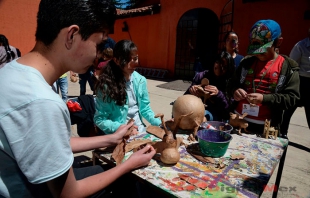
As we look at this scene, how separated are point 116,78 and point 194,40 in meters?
7.20

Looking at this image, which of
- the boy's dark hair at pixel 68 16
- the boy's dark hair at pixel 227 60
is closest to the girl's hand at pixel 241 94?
the boy's dark hair at pixel 227 60

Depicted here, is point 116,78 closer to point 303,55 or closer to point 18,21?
point 303,55

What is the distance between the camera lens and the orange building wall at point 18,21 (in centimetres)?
598

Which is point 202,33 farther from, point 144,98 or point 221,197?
point 221,197

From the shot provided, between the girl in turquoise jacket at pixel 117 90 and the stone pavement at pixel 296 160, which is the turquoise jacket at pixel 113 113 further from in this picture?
the stone pavement at pixel 296 160

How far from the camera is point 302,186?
2.43 metres

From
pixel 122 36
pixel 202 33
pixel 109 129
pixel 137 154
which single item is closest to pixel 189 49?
pixel 202 33

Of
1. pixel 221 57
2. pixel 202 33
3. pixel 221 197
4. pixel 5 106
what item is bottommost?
pixel 221 197

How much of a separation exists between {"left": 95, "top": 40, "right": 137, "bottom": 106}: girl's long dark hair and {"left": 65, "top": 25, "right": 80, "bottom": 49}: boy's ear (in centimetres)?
105

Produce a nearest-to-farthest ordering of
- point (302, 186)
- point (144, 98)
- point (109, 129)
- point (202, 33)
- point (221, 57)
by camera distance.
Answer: point (109, 129) → point (144, 98) → point (302, 186) → point (221, 57) → point (202, 33)

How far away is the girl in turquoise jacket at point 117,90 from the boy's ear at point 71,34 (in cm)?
105

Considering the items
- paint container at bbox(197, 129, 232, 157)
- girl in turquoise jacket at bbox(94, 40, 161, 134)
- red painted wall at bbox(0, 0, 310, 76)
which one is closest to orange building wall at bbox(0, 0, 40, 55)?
red painted wall at bbox(0, 0, 310, 76)

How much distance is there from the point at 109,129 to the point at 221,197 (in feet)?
3.62

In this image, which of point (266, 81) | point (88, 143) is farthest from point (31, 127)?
point (266, 81)
